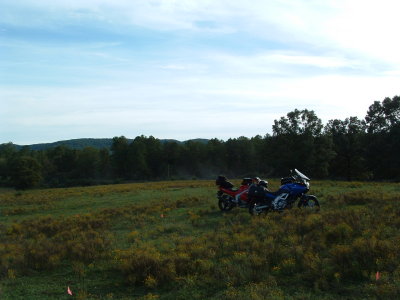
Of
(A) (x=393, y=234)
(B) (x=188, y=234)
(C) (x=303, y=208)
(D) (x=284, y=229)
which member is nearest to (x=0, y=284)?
(B) (x=188, y=234)

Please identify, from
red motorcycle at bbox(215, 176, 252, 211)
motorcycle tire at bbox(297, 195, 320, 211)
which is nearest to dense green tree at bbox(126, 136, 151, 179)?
red motorcycle at bbox(215, 176, 252, 211)

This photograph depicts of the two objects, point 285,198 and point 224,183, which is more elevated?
point 224,183

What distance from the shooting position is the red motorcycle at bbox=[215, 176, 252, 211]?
49.6ft

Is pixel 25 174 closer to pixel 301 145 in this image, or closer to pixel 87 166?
pixel 87 166

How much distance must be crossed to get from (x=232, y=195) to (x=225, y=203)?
21.4 inches

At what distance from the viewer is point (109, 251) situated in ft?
31.4

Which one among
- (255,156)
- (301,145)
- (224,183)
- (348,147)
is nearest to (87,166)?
(255,156)

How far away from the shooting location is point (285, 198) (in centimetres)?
1323

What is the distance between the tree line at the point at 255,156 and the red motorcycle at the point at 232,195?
46.1 metres

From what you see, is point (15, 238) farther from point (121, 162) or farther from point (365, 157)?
point (121, 162)

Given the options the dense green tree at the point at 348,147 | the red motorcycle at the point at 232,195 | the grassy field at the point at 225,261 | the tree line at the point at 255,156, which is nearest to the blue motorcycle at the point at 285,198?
the grassy field at the point at 225,261

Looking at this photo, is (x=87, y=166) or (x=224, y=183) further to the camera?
(x=87, y=166)

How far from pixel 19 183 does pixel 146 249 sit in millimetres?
79938

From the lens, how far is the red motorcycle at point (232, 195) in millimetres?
15125
